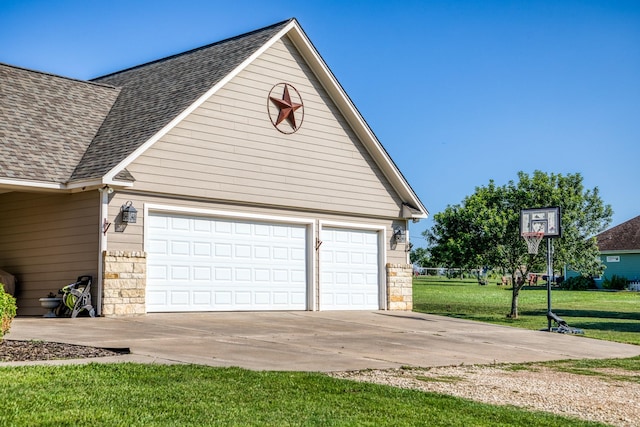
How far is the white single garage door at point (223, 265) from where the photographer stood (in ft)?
56.4

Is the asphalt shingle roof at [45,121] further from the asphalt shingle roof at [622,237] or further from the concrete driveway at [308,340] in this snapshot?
the asphalt shingle roof at [622,237]

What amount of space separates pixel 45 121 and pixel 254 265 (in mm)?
5787

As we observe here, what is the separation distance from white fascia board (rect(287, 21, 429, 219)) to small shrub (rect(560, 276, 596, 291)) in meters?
32.3

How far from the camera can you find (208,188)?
1797cm

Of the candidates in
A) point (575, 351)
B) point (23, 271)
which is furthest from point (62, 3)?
point (575, 351)

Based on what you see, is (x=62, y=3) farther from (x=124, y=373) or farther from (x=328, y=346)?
(x=124, y=373)

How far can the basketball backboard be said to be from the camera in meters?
20.0

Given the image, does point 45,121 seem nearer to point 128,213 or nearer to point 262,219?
point 128,213

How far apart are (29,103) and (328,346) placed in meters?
10.1

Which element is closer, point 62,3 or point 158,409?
point 158,409

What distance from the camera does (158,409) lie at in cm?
675

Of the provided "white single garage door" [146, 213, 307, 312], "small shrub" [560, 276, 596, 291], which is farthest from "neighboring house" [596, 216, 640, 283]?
"white single garage door" [146, 213, 307, 312]

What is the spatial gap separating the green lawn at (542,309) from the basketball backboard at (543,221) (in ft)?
8.49

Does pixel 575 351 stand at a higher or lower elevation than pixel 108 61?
lower
